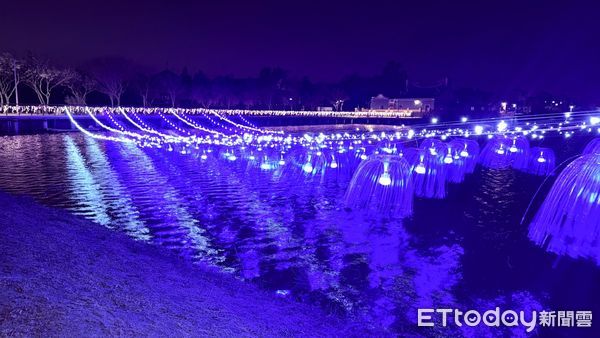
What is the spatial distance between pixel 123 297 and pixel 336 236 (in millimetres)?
6363

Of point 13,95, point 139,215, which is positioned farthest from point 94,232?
point 13,95

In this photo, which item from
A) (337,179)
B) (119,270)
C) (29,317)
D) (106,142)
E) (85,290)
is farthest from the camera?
(106,142)

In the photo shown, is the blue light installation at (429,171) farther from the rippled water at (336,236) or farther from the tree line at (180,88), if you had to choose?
the tree line at (180,88)

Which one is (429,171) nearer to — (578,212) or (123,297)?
(578,212)

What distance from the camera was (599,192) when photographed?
412 inches

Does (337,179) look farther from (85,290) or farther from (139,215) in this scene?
(85,290)

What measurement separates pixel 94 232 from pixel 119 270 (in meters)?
3.33

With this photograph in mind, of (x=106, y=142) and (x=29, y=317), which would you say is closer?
(x=29, y=317)

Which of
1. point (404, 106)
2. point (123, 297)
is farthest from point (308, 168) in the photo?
point (404, 106)

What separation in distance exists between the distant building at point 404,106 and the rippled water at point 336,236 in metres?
69.8

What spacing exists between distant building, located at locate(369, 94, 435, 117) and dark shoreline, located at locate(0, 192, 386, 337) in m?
80.8

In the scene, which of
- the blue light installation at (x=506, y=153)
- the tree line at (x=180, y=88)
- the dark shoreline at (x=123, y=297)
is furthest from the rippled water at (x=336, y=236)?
the tree line at (x=180, y=88)

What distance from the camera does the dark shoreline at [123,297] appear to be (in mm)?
5645

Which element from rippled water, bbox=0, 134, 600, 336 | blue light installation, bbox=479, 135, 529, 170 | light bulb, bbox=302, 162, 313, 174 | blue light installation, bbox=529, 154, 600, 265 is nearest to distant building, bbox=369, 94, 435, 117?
blue light installation, bbox=479, 135, 529, 170
